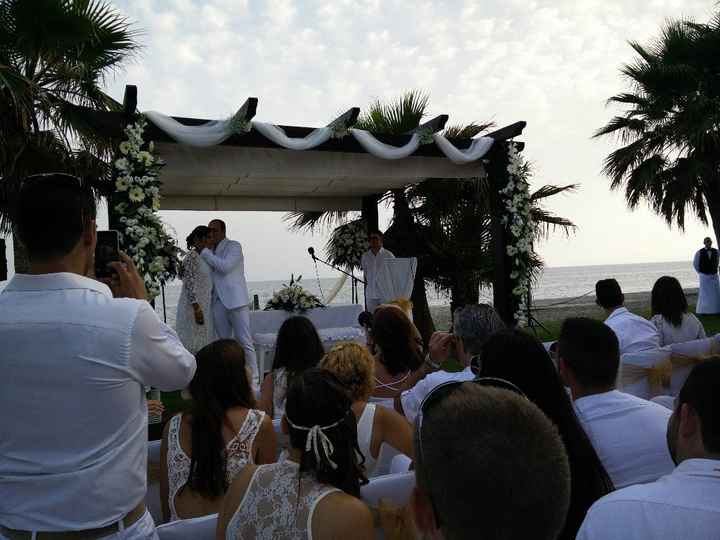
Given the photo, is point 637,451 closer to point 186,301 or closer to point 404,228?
point 186,301

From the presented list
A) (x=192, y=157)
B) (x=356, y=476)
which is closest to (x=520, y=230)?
(x=192, y=157)

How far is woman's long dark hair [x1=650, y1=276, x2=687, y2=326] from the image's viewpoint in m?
→ 4.82

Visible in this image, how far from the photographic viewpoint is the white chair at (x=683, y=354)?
3.99 metres

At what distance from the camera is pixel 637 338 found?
13.5 feet

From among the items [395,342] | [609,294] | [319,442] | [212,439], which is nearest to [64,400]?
[319,442]

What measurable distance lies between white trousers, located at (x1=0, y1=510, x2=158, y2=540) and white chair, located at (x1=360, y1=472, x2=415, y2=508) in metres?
0.70

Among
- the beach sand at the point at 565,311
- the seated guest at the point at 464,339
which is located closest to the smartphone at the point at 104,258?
the seated guest at the point at 464,339

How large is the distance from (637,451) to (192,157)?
21.6 ft

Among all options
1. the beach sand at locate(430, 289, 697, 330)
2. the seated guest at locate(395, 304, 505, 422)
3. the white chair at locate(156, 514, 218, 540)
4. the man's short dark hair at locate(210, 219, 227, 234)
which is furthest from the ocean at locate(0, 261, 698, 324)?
the white chair at locate(156, 514, 218, 540)

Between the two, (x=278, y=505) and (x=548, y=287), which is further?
(x=548, y=287)

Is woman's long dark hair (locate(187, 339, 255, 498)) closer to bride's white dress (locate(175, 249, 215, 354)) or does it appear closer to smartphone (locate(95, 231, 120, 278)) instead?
smartphone (locate(95, 231, 120, 278))

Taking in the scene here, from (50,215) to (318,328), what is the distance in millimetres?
7359

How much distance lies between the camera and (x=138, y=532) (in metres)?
1.64

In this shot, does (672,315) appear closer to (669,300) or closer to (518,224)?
(669,300)
